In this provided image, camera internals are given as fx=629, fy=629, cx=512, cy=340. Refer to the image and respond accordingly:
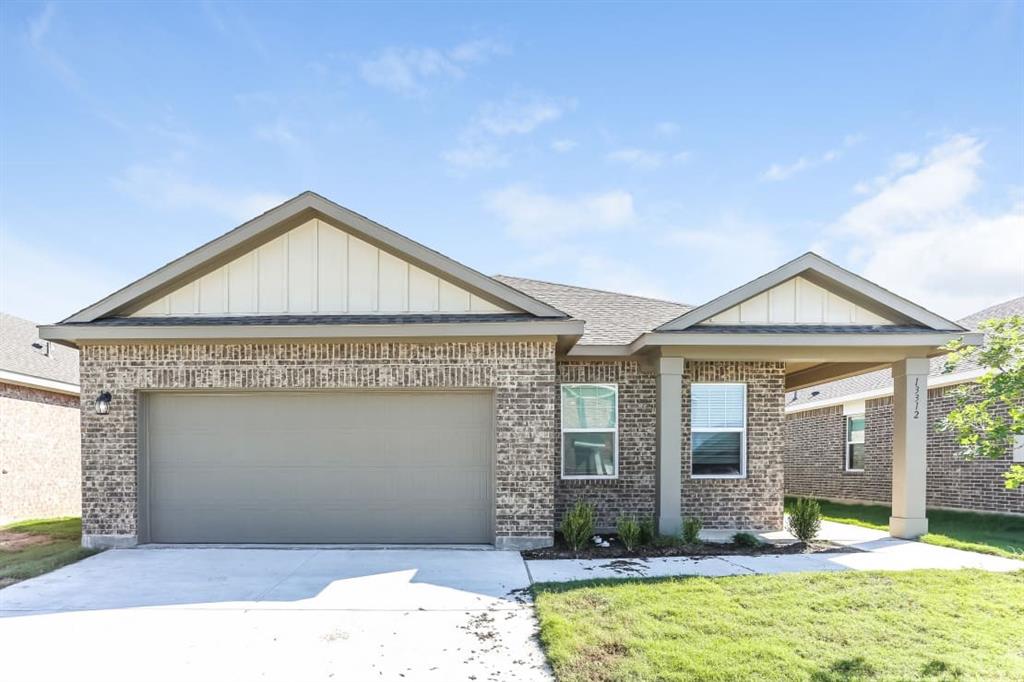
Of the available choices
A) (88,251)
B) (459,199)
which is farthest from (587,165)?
(88,251)

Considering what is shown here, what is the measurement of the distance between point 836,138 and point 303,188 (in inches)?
380

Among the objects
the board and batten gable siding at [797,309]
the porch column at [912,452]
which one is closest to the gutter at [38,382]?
the board and batten gable siding at [797,309]

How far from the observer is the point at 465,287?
945cm

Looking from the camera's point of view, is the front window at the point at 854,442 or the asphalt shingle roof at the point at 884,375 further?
the front window at the point at 854,442

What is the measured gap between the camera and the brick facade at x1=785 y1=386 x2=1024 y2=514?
13139 mm

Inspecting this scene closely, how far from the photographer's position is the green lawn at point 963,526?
9.44 metres

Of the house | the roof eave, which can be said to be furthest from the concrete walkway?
the roof eave

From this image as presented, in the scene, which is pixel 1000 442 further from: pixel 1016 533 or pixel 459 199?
pixel 459 199

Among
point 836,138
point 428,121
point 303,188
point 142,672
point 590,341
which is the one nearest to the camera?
point 142,672

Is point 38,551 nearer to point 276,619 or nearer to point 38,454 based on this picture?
point 276,619

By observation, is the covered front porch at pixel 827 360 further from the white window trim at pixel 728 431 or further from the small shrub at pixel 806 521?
the small shrub at pixel 806 521

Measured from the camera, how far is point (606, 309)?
507 inches

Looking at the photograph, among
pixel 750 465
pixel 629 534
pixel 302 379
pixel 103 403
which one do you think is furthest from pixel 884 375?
pixel 103 403

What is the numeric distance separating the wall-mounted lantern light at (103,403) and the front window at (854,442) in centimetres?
1746
